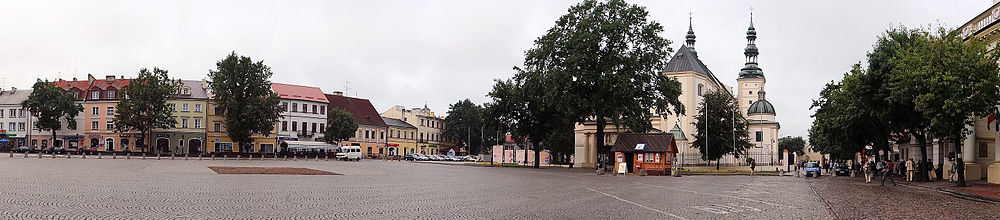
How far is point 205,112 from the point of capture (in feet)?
292

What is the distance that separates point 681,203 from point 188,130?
259ft

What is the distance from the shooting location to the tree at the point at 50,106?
8319cm

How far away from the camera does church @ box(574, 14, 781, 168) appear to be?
63.7 m

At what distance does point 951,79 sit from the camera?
28.7 meters

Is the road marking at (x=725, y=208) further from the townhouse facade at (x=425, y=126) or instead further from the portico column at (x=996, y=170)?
the townhouse facade at (x=425, y=126)

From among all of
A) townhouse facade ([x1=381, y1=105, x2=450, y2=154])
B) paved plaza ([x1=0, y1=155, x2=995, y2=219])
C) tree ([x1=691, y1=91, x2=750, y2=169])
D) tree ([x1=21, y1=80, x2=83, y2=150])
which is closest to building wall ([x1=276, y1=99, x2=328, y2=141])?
tree ([x1=21, y1=80, x2=83, y2=150])

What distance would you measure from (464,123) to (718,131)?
60.5 metres

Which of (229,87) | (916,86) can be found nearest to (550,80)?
(916,86)

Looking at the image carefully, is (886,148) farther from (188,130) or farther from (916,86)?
(188,130)

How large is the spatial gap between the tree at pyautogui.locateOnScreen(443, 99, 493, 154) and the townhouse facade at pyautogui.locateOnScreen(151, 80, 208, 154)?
42143 millimetres

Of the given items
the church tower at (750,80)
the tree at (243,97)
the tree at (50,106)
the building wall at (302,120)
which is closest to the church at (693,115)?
the church tower at (750,80)

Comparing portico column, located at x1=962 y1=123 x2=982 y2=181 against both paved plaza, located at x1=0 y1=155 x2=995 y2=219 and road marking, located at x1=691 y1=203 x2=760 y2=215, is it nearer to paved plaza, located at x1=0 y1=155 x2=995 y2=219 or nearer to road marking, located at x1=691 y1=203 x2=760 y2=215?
paved plaza, located at x1=0 y1=155 x2=995 y2=219

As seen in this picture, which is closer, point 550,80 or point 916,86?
point 916,86

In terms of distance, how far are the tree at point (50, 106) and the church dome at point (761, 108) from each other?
9145 cm
